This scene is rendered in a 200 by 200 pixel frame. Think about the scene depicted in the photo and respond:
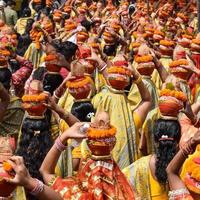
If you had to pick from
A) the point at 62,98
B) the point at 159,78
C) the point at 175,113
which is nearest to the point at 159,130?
the point at 175,113

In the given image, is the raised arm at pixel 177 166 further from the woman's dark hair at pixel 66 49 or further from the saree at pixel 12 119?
the woman's dark hair at pixel 66 49

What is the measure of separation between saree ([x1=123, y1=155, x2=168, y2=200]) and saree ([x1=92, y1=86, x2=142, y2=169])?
1473 millimetres

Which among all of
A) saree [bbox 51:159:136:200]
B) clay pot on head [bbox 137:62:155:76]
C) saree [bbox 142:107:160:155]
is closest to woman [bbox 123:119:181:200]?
saree [bbox 51:159:136:200]

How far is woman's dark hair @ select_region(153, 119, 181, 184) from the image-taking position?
4918mm

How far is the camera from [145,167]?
16.3 ft

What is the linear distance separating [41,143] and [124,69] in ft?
4.41

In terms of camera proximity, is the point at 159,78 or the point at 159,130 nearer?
the point at 159,130

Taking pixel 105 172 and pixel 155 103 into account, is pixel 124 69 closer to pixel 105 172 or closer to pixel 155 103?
pixel 155 103

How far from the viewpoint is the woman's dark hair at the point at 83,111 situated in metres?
6.04

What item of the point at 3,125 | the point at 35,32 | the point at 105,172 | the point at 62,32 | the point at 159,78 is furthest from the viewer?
the point at 62,32

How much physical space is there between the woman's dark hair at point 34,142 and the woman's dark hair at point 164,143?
2.56 ft

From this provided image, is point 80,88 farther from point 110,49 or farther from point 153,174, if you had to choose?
point 110,49

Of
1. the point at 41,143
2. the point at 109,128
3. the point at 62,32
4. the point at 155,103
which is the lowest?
the point at 62,32

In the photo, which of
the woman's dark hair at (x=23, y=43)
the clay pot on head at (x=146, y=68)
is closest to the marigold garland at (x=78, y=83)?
the clay pot on head at (x=146, y=68)
